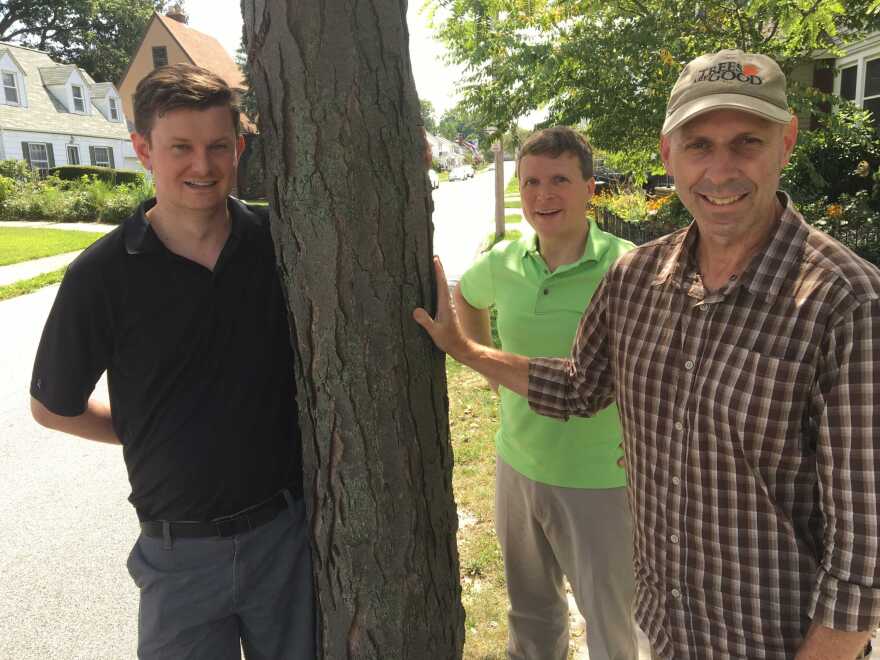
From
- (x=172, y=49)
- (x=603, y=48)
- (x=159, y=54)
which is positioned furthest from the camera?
(x=159, y=54)

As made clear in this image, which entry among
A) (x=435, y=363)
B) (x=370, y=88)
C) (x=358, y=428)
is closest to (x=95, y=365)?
(x=358, y=428)

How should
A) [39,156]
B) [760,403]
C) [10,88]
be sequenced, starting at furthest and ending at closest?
1. [39,156]
2. [10,88]
3. [760,403]

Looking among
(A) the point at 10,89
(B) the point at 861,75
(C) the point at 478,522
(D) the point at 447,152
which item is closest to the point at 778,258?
(C) the point at 478,522

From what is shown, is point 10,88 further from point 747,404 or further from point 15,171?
point 747,404

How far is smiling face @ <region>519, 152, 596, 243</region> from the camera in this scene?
2721mm

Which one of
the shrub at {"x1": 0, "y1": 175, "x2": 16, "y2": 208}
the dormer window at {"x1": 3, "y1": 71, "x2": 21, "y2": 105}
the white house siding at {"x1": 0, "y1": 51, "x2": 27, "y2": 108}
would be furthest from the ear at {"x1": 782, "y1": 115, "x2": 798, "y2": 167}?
the dormer window at {"x1": 3, "y1": 71, "x2": 21, "y2": 105}

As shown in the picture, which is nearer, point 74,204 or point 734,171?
point 734,171

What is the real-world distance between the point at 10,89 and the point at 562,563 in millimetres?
40239

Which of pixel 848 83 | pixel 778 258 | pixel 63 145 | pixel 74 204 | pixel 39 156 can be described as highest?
pixel 63 145

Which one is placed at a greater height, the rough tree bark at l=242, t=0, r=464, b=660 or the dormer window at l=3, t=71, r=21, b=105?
the dormer window at l=3, t=71, r=21, b=105

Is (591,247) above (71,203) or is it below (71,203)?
above

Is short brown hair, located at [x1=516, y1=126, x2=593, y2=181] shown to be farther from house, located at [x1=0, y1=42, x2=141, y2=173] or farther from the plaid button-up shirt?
house, located at [x1=0, y1=42, x2=141, y2=173]

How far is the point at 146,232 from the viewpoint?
1978 mm

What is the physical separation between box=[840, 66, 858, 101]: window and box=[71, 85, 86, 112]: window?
37.8 meters
